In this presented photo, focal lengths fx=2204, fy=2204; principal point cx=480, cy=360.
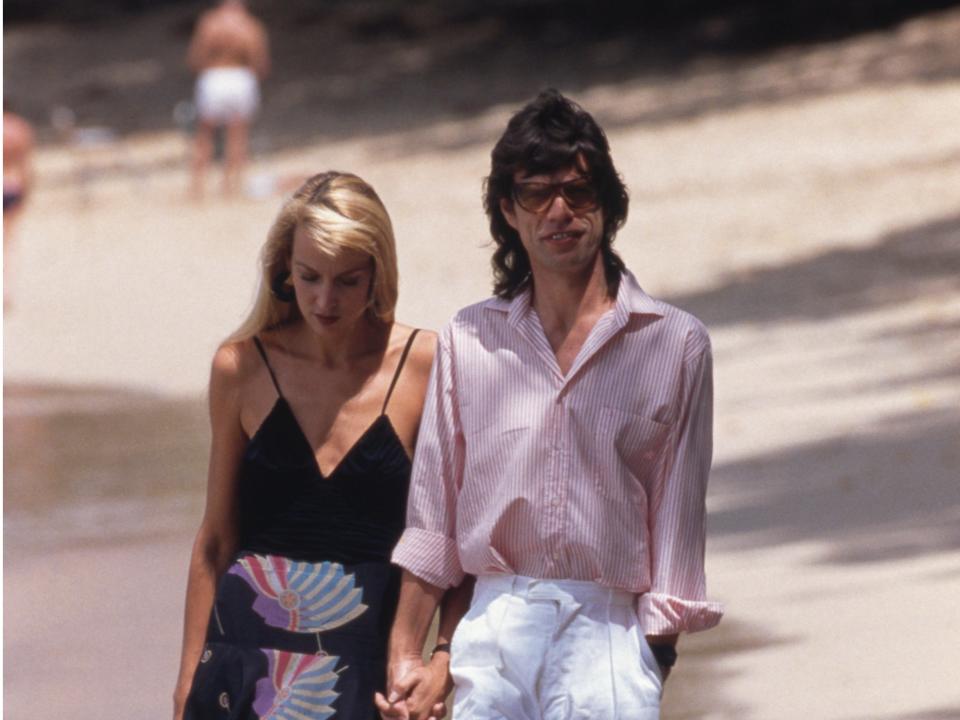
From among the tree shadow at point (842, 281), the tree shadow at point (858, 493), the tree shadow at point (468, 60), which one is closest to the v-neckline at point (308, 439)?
the tree shadow at point (858, 493)

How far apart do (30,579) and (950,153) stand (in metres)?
11.5

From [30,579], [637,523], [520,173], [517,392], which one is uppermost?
[520,173]

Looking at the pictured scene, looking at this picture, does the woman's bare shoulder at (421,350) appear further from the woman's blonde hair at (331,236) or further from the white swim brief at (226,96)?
the white swim brief at (226,96)

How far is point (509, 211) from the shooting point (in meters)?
3.89

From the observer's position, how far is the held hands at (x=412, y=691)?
3830 mm

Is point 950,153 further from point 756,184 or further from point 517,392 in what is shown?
point 517,392

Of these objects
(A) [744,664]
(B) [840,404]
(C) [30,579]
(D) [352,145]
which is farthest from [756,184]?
(A) [744,664]

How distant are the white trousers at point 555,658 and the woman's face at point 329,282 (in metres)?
0.59

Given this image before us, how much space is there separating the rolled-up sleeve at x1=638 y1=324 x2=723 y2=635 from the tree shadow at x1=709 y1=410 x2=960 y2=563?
466 centimetres

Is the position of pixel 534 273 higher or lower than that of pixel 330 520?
higher

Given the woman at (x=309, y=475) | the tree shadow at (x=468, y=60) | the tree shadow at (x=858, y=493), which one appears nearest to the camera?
the woman at (x=309, y=475)

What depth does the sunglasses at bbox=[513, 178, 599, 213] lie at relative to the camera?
149 inches

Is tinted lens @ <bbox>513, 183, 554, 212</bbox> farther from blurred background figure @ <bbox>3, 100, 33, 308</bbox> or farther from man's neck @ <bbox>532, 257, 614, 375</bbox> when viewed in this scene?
blurred background figure @ <bbox>3, 100, 33, 308</bbox>

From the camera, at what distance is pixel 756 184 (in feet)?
63.3
